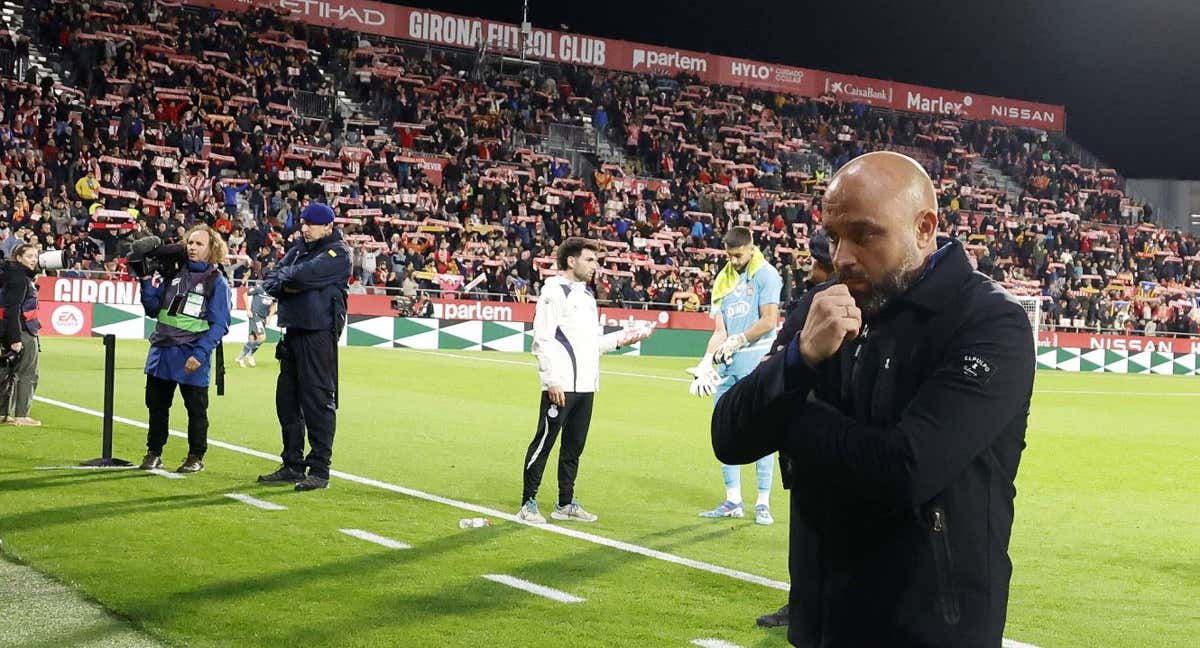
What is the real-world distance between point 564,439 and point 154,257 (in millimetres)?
3850

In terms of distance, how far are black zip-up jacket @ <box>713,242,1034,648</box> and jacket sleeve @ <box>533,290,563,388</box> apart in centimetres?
674

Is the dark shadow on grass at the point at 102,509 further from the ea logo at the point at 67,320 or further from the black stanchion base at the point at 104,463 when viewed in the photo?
the ea logo at the point at 67,320

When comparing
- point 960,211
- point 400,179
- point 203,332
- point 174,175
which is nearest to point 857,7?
point 960,211

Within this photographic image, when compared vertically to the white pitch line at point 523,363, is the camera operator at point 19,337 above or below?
above

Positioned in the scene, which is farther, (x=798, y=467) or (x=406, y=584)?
(x=406, y=584)

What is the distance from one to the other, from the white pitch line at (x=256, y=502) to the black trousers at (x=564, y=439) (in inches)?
70.1

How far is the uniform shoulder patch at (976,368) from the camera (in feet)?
8.11

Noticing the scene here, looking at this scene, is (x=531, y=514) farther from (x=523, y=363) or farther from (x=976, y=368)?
(x=523, y=363)

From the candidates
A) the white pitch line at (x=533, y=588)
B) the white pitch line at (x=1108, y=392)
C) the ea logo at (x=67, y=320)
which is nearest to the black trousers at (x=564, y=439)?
the white pitch line at (x=533, y=588)

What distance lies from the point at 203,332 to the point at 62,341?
681 inches

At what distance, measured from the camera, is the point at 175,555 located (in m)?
7.62

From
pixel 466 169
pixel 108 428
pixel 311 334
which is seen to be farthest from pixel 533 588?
pixel 466 169

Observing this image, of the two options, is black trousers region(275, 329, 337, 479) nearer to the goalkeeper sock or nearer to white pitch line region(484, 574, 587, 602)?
the goalkeeper sock

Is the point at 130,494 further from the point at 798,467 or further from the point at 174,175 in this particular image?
the point at 174,175
